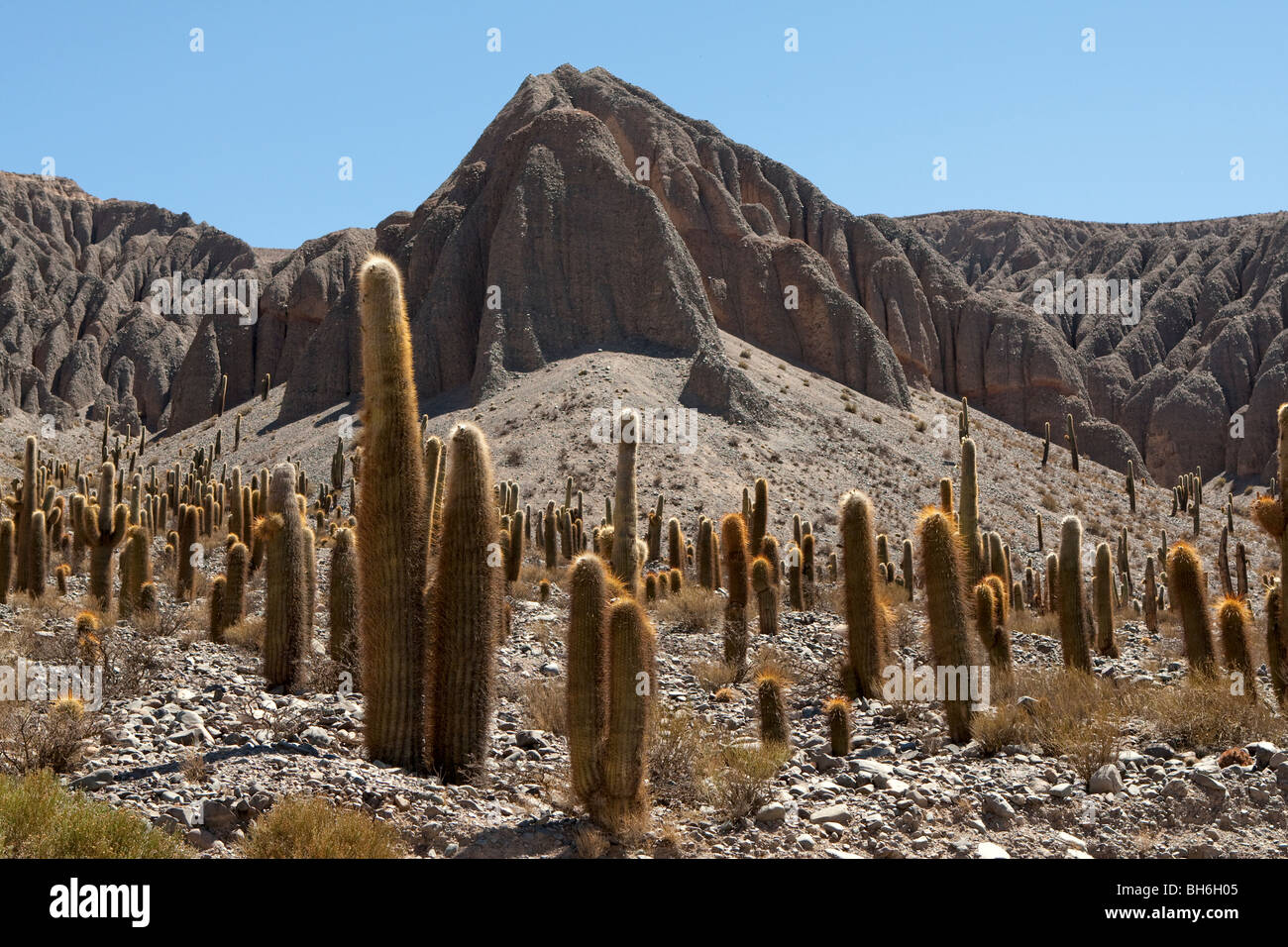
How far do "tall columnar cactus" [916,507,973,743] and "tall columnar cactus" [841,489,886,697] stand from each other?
3.56 ft

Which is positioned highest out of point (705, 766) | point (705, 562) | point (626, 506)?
point (626, 506)

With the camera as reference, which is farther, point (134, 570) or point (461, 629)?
point (134, 570)

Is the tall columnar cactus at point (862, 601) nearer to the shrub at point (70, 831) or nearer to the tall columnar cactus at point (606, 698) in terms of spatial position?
the tall columnar cactus at point (606, 698)

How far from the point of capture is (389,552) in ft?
25.3

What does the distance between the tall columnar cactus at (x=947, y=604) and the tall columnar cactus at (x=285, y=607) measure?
6.56m

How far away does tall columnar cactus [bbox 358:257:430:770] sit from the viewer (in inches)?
301

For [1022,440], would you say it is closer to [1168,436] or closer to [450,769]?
[1168,436]

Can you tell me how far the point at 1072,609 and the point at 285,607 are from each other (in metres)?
9.36

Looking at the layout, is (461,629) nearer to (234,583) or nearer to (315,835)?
(315,835)

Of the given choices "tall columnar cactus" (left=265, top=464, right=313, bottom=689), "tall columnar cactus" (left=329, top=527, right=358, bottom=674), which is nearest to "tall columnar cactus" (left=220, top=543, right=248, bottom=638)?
"tall columnar cactus" (left=329, top=527, right=358, bottom=674)

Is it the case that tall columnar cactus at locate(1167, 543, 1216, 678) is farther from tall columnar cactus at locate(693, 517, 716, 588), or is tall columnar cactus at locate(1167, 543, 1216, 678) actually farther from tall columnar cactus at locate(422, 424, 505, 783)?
tall columnar cactus at locate(693, 517, 716, 588)

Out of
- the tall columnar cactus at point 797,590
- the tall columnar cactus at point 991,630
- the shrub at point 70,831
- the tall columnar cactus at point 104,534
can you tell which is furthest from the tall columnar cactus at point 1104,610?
the tall columnar cactus at point 104,534

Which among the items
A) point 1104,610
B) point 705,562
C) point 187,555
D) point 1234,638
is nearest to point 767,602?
point 1104,610

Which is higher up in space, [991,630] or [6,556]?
[6,556]
